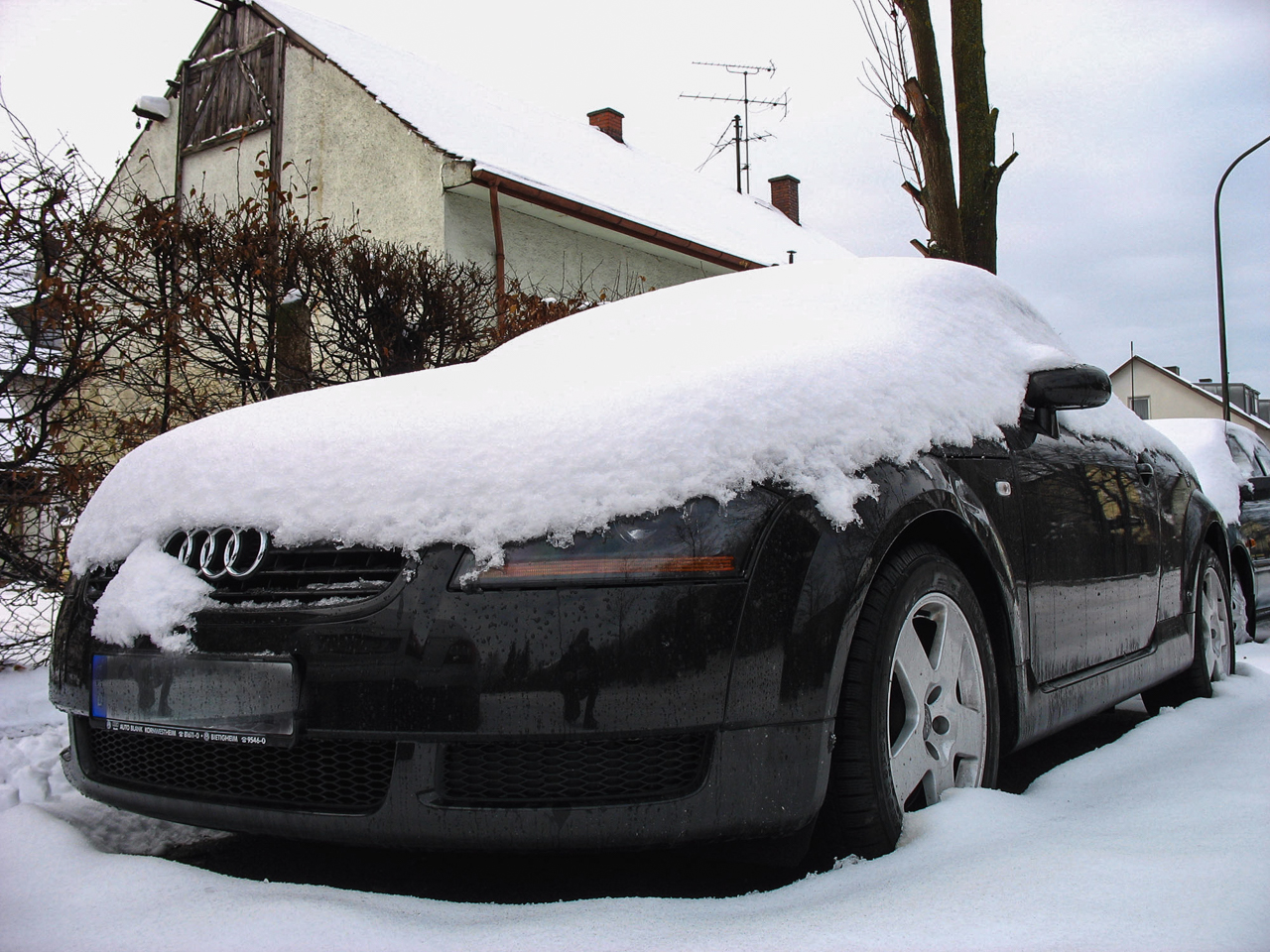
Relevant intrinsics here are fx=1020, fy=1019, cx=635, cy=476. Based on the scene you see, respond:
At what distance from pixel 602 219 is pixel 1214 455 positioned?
763 centimetres

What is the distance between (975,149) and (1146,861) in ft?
21.8

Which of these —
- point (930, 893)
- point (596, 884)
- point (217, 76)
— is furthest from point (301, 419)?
point (217, 76)

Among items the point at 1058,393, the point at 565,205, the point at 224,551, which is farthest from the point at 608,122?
the point at 224,551

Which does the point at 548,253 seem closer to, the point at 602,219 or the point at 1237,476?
the point at 602,219

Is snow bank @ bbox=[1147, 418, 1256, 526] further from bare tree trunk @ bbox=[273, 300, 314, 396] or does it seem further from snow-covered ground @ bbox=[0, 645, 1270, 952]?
bare tree trunk @ bbox=[273, 300, 314, 396]

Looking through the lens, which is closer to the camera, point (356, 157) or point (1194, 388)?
point (356, 157)

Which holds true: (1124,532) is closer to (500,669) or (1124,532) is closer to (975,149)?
(500,669)

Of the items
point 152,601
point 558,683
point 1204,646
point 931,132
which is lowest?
point 1204,646

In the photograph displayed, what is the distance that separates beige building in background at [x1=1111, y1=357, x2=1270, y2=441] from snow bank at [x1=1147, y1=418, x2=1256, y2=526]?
1623 inches

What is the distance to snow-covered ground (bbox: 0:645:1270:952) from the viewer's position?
61.8 inches

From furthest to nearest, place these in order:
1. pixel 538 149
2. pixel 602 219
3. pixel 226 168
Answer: pixel 538 149 → pixel 226 168 → pixel 602 219

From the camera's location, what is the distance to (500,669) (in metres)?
1.69

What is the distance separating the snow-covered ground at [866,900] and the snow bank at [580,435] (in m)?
0.61

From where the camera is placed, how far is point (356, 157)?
12523 mm
